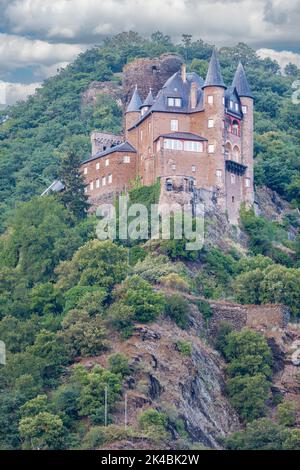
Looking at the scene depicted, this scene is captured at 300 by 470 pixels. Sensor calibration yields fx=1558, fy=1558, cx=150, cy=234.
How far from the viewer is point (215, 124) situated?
9406cm

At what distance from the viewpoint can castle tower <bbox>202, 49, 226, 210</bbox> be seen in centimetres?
9350

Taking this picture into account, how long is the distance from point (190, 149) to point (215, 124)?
92.6 inches

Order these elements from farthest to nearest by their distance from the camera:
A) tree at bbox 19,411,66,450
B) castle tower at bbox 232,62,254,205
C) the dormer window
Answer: castle tower at bbox 232,62,254,205, the dormer window, tree at bbox 19,411,66,450

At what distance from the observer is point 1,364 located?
261ft

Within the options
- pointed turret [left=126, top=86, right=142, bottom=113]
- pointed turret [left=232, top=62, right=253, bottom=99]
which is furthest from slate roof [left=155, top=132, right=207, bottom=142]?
pointed turret [left=126, top=86, right=142, bottom=113]

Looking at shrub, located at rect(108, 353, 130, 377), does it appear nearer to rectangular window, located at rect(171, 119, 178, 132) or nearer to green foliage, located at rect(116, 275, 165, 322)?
green foliage, located at rect(116, 275, 165, 322)

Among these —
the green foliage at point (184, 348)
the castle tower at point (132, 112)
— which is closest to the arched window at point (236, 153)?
the castle tower at point (132, 112)

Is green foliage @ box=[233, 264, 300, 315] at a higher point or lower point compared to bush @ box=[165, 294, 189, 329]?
higher

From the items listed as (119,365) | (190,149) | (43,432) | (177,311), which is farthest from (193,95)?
(43,432)

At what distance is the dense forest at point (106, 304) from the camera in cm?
7462

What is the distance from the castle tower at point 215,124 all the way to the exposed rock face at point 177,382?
45.9ft

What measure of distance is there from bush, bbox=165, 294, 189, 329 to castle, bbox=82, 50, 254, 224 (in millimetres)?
9525

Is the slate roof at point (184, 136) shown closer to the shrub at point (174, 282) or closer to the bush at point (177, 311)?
the shrub at point (174, 282)

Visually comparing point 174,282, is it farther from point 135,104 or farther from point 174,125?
point 135,104
